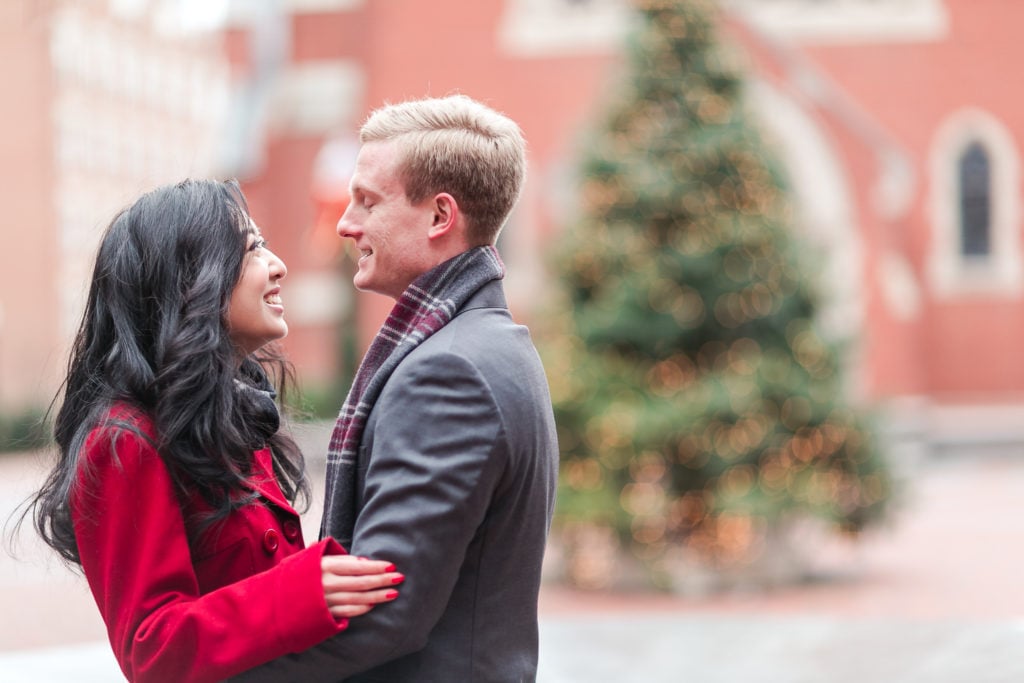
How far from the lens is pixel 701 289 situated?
9.22 m

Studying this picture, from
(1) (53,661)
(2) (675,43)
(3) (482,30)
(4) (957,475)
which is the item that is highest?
(3) (482,30)

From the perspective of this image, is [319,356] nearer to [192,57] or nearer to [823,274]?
[823,274]

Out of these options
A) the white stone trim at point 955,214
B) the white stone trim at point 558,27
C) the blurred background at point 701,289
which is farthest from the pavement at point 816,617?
the white stone trim at point 558,27

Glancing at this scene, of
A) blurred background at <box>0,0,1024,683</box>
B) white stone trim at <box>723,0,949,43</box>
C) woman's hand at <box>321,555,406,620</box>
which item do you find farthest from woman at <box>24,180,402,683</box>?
white stone trim at <box>723,0,949,43</box>

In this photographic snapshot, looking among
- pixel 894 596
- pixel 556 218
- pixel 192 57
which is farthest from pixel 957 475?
pixel 192 57

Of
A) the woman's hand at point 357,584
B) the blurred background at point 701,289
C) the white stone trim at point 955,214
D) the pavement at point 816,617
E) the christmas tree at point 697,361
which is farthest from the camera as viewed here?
the white stone trim at point 955,214

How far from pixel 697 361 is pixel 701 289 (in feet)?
1.64

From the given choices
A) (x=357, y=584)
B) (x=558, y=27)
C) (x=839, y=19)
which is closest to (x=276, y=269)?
(x=357, y=584)

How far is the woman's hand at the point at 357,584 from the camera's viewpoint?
6.20 ft

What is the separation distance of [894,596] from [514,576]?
775 centimetres

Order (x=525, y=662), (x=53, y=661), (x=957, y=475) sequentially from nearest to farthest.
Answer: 1. (x=525, y=662)
2. (x=53, y=661)
3. (x=957, y=475)

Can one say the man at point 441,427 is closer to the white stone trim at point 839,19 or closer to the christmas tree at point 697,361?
the christmas tree at point 697,361

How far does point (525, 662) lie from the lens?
2.12 meters

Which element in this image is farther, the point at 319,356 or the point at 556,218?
the point at 319,356
